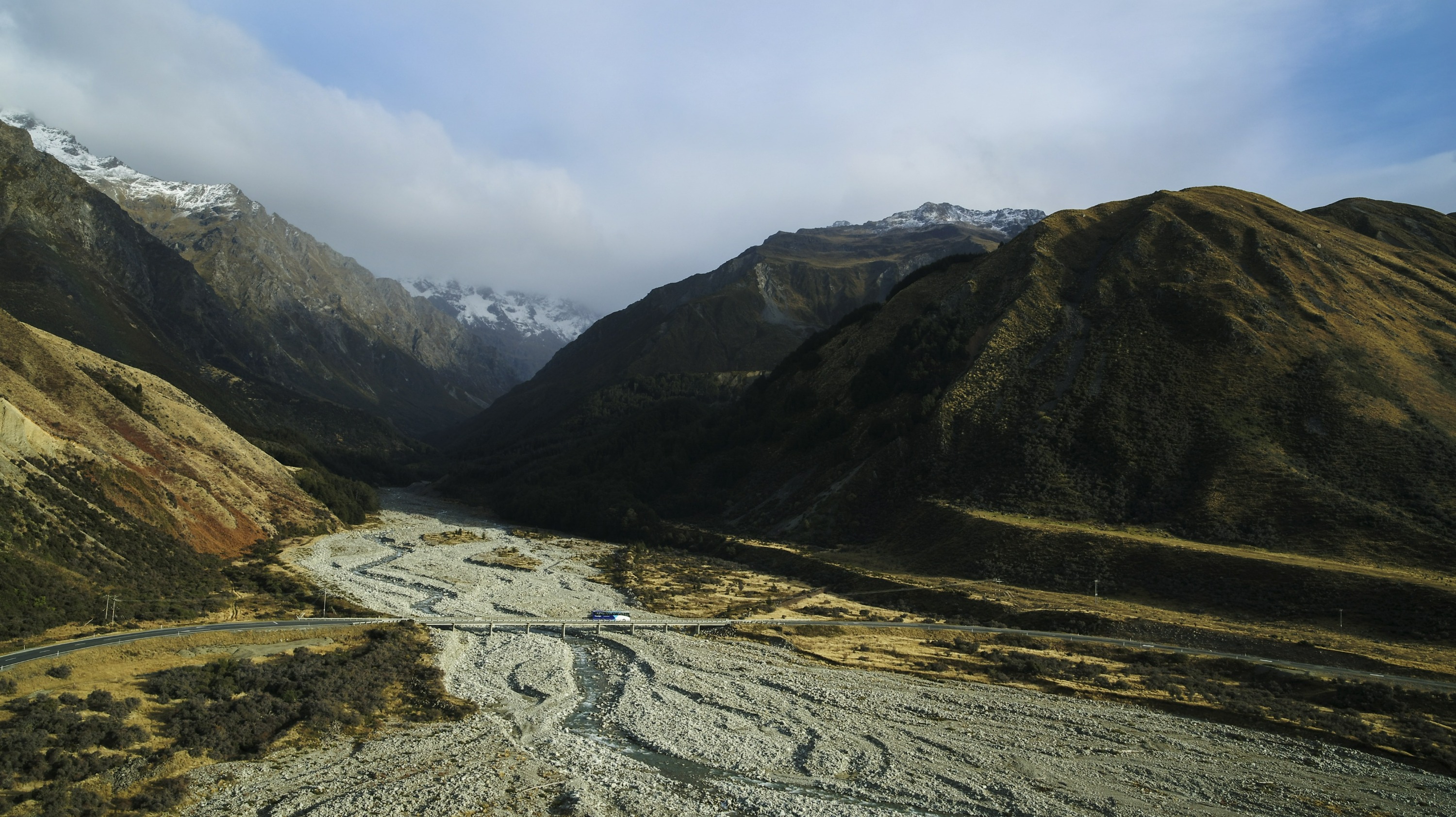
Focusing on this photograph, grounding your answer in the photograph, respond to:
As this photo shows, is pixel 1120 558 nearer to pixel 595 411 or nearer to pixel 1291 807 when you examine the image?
pixel 1291 807

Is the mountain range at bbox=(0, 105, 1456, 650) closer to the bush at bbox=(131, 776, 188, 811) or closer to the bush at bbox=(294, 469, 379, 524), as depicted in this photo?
the bush at bbox=(294, 469, 379, 524)

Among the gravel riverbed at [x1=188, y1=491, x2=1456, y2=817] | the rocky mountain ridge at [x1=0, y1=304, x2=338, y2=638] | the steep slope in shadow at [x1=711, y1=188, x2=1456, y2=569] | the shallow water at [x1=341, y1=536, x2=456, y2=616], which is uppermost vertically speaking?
the steep slope in shadow at [x1=711, y1=188, x2=1456, y2=569]

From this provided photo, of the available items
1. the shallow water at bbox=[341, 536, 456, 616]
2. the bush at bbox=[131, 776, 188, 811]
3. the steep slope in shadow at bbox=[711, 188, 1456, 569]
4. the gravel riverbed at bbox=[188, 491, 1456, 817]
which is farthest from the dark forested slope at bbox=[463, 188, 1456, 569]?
the bush at bbox=[131, 776, 188, 811]

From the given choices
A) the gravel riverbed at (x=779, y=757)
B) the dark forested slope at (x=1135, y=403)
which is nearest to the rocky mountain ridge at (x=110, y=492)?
the gravel riverbed at (x=779, y=757)

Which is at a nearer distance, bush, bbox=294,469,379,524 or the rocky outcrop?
the rocky outcrop

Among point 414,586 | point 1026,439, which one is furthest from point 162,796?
point 1026,439

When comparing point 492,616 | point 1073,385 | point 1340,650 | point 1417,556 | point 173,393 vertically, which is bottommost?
point 492,616

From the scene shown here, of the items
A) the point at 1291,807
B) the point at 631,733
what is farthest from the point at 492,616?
the point at 1291,807
